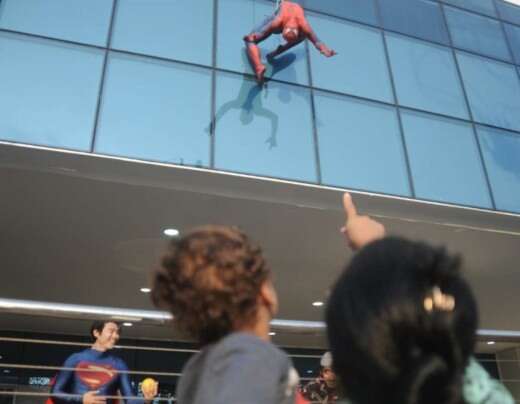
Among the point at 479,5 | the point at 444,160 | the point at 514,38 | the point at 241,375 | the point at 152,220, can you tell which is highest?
the point at 479,5

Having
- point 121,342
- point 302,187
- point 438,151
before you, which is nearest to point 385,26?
point 438,151

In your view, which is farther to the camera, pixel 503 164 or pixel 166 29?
pixel 503 164

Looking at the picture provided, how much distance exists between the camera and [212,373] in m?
1.04

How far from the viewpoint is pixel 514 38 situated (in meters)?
9.27

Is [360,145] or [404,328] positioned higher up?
[360,145]

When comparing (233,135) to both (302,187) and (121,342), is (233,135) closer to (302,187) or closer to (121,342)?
(302,187)

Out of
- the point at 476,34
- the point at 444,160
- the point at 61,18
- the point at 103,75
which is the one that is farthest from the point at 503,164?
the point at 61,18

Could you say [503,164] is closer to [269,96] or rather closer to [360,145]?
[360,145]

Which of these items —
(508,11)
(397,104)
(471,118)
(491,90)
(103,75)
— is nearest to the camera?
(103,75)

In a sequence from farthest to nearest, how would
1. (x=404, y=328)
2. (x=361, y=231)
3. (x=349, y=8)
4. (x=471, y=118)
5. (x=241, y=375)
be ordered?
(x=349, y=8) < (x=471, y=118) < (x=361, y=231) < (x=241, y=375) < (x=404, y=328)

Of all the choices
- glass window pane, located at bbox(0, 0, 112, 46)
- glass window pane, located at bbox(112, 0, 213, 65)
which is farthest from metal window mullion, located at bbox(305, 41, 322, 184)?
glass window pane, located at bbox(0, 0, 112, 46)

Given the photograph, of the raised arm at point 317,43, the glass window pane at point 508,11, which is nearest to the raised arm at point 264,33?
the raised arm at point 317,43

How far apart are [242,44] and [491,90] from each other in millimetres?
4226

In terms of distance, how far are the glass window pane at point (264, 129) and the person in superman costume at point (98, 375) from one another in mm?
2481
